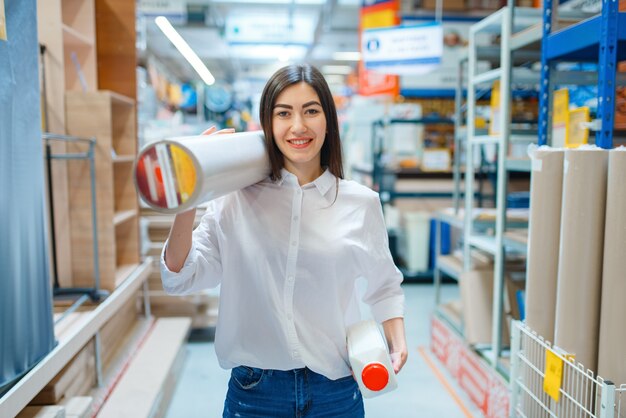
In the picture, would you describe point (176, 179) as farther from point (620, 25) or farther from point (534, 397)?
point (620, 25)

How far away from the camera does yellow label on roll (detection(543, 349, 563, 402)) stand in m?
1.69

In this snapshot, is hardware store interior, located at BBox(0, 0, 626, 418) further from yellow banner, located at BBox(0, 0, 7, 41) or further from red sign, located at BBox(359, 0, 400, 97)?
red sign, located at BBox(359, 0, 400, 97)

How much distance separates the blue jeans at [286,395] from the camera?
59.6 inches

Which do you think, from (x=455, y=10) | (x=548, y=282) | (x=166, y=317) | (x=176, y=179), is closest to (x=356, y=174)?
(x=455, y=10)

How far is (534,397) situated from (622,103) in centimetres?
167

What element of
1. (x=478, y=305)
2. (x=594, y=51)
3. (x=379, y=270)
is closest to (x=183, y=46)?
(x=379, y=270)

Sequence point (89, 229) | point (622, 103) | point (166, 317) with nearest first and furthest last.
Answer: point (622, 103)
point (89, 229)
point (166, 317)

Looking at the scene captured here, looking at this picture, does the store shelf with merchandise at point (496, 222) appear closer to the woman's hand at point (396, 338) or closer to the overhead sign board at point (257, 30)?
the woman's hand at point (396, 338)

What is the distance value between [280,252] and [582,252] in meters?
0.94

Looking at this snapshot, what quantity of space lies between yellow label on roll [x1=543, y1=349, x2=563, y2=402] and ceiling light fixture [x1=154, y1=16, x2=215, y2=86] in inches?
62.2

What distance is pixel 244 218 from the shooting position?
5.00ft

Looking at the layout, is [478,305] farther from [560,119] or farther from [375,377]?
[375,377]

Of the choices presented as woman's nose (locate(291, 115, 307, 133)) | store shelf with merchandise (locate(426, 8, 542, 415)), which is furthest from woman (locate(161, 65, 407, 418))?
store shelf with merchandise (locate(426, 8, 542, 415))

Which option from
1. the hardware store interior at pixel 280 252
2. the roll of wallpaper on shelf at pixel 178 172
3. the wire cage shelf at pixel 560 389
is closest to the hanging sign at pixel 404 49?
the hardware store interior at pixel 280 252
